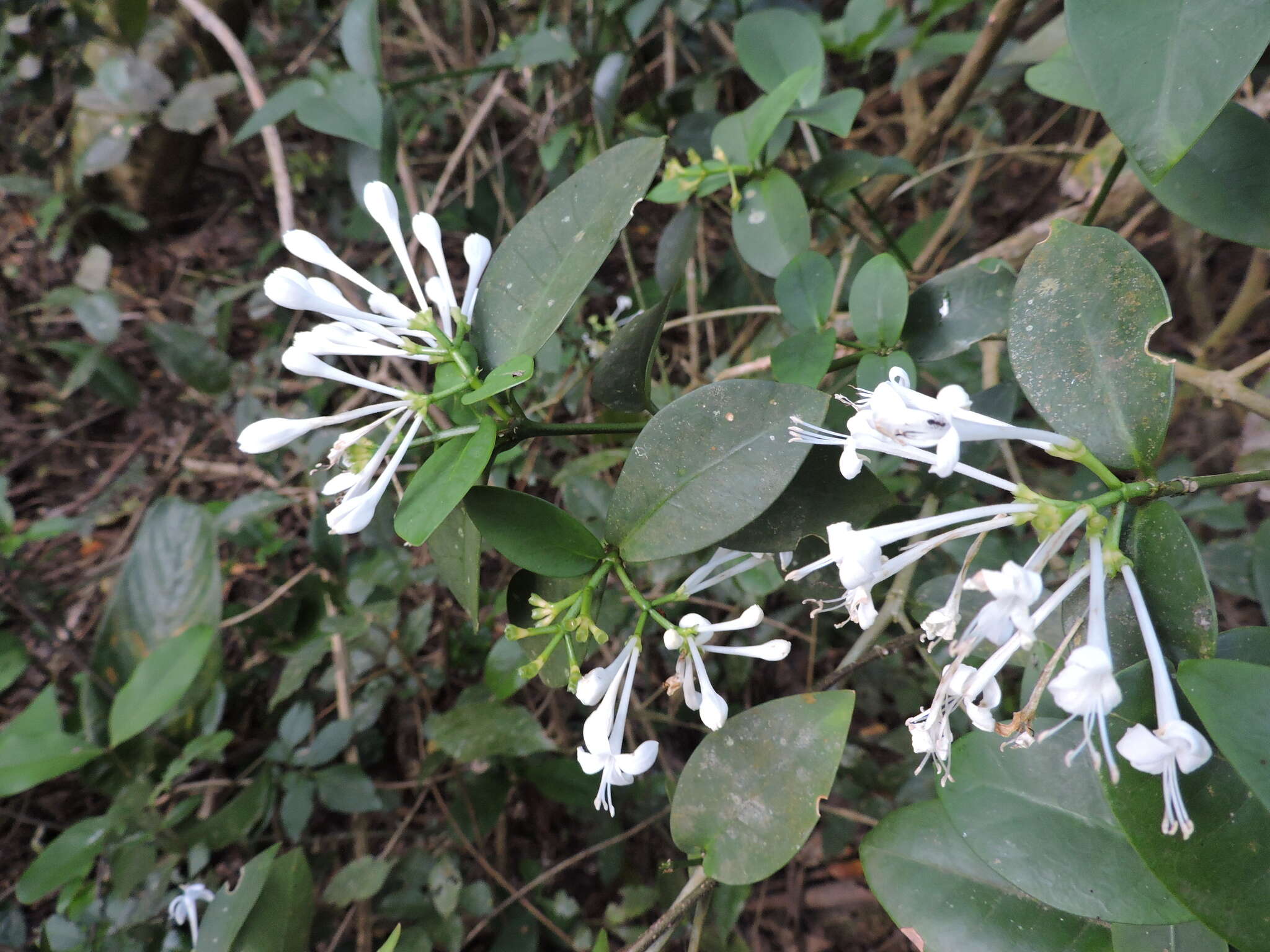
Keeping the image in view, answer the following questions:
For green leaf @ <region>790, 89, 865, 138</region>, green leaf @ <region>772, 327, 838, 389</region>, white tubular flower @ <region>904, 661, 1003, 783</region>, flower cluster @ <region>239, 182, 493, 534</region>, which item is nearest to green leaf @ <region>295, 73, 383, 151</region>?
flower cluster @ <region>239, 182, 493, 534</region>

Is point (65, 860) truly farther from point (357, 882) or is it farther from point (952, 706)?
point (952, 706)

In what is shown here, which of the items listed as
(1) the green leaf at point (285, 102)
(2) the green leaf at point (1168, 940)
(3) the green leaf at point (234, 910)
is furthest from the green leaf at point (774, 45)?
(3) the green leaf at point (234, 910)

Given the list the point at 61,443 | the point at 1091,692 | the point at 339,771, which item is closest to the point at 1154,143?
the point at 1091,692

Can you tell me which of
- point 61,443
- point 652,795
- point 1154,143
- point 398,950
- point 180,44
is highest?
point 180,44

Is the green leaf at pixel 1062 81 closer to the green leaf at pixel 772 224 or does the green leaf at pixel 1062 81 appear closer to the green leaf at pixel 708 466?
the green leaf at pixel 772 224

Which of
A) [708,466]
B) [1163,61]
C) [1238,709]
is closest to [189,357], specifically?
[708,466]

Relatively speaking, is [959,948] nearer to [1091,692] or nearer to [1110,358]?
[1091,692]
